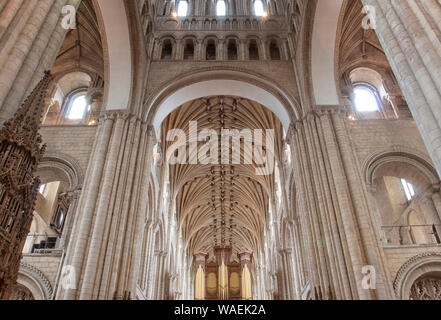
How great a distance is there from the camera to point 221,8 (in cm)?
1783

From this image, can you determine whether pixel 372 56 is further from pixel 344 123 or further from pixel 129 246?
pixel 129 246

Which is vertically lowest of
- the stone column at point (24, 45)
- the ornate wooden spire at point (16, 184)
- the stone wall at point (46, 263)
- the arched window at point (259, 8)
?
the ornate wooden spire at point (16, 184)

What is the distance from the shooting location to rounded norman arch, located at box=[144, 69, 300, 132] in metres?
13.9

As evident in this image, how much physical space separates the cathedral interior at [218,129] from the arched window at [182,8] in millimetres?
160

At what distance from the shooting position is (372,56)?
16.0 meters

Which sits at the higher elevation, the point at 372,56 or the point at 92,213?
the point at 372,56

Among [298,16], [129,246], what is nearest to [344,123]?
[298,16]

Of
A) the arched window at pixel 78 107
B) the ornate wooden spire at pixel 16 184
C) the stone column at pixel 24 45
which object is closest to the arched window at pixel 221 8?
the arched window at pixel 78 107

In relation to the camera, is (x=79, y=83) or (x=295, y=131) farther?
(x=79, y=83)

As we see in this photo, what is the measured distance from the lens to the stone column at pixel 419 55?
205 inches
